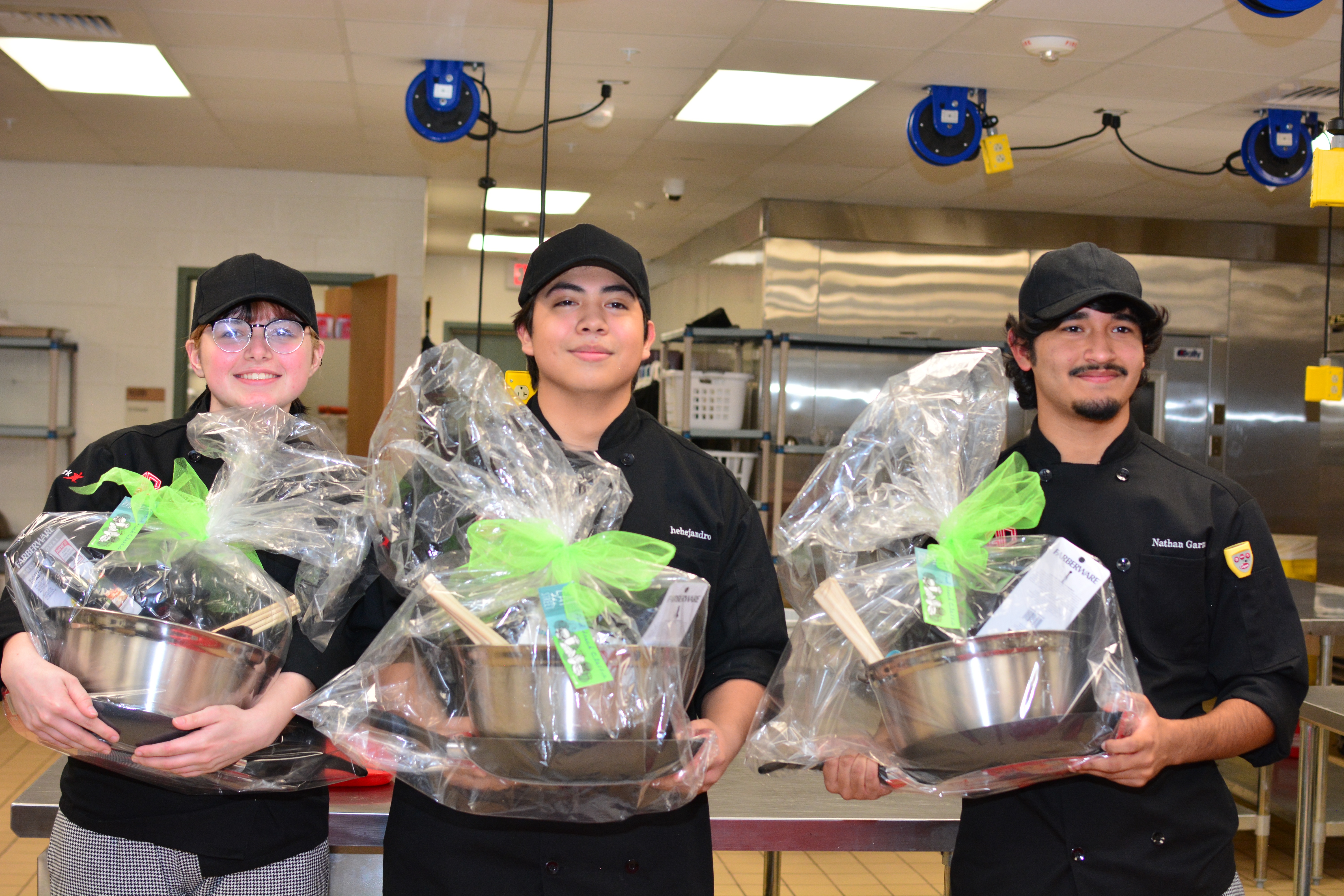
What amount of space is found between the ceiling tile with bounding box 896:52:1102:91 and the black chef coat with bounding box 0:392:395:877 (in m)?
3.91

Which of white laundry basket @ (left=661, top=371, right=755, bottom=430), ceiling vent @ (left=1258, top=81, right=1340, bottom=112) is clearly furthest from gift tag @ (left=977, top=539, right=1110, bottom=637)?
white laundry basket @ (left=661, top=371, right=755, bottom=430)

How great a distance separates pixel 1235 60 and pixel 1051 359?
3.65 m

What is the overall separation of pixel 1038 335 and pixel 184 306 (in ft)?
20.7

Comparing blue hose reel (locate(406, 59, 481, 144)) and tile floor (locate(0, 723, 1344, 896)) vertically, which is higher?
blue hose reel (locate(406, 59, 481, 144))

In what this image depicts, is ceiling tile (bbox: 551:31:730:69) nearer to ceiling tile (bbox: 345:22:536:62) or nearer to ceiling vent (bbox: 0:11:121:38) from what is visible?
ceiling tile (bbox: 345:22:536:62)

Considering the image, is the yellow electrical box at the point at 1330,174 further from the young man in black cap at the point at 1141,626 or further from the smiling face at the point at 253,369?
the smiling face at the point at 253,369

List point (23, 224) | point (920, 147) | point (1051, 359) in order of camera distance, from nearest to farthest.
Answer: point (1051, 359) < point (920, 147) < point (23, 224)

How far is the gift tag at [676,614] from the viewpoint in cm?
128

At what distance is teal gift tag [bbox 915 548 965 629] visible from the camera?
1298mm

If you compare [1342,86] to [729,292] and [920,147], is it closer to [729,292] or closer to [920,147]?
[920,147]

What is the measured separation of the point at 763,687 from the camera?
1.54m

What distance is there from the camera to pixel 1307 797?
9.37 feet

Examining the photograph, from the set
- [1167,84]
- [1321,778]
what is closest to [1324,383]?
[1167,84]

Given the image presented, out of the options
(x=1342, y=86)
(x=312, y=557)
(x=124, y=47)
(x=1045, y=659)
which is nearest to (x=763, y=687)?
(x=1045, y=659)
